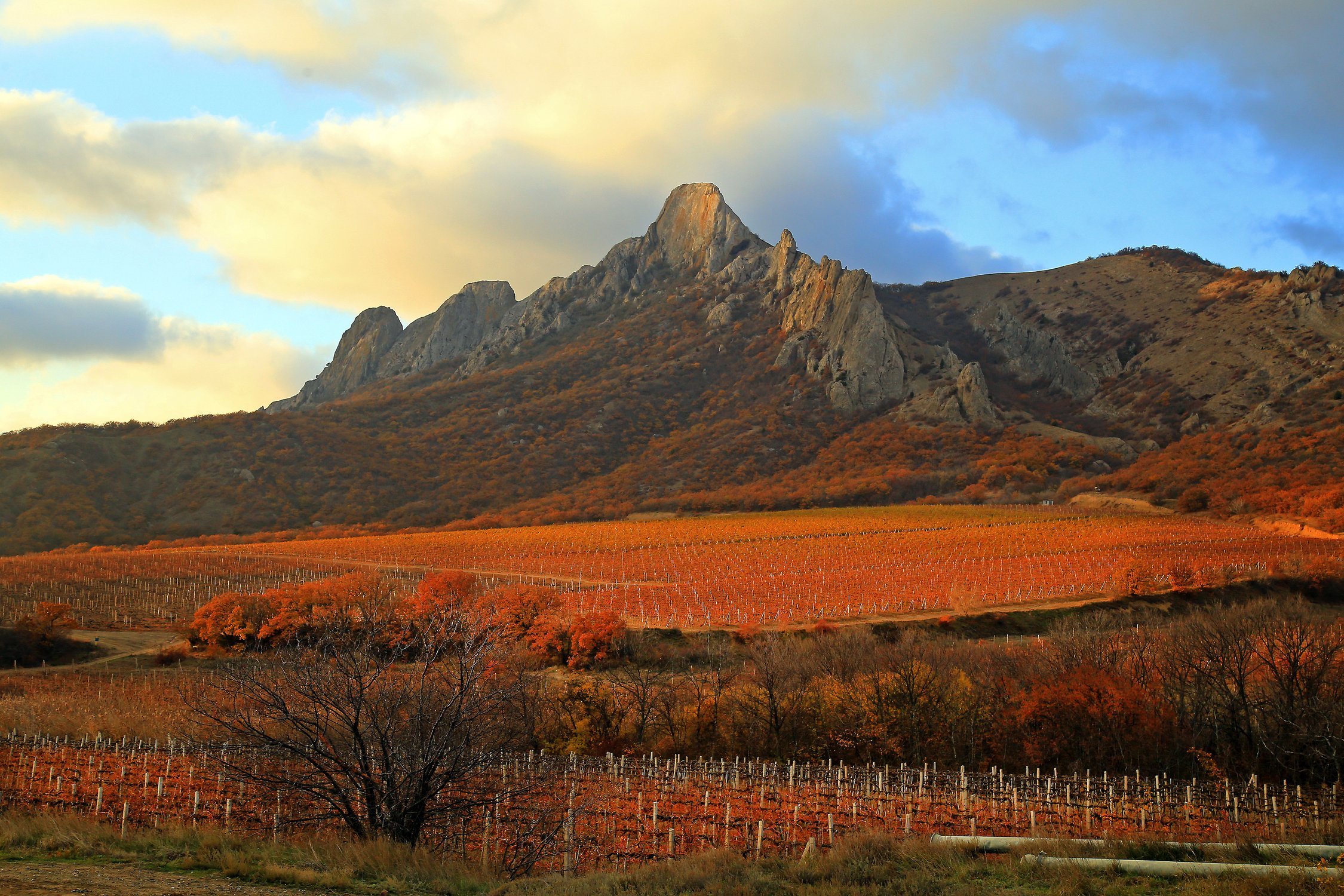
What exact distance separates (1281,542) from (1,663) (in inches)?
3328

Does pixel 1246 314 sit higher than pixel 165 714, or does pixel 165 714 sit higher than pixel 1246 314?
pixel 1246 314

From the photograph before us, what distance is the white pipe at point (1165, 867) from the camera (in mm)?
9250

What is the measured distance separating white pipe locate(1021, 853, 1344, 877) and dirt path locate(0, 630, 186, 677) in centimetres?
4539

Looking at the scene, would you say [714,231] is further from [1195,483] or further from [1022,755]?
[1022,755]

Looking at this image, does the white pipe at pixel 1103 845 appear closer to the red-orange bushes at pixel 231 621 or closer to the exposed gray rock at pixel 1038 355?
the red-orange bushes at pixel 231 621

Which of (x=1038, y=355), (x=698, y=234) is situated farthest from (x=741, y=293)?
(x=1038, y=355)

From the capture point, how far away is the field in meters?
50.2

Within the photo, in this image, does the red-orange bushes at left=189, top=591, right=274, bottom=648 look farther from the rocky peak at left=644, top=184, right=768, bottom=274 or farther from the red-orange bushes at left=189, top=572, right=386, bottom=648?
the rocky peak at left=644, top=184, right=768, bottom=274

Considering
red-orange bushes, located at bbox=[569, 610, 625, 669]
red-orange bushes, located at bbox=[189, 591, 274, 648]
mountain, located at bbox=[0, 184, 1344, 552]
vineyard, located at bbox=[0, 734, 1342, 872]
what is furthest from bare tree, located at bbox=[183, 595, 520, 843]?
mountain, located at bbox=[0, 184, 1344, 552]

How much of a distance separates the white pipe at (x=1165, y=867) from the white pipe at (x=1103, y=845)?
2.45 feet

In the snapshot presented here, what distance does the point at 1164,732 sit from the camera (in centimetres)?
2841

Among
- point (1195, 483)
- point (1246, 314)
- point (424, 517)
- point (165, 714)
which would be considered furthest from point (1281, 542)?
point (424, 517)

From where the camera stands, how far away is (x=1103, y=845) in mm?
11555

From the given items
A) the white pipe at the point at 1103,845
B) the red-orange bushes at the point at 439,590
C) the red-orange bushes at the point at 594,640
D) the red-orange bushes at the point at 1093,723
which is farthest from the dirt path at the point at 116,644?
the white pipe at the point at 1103,845
